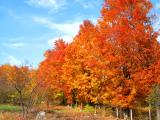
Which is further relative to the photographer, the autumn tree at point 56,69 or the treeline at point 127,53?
the autumn tree at point 56,69

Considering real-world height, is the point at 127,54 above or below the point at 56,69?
below

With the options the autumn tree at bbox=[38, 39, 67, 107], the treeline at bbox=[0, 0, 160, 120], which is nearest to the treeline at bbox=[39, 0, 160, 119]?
the treeline at bbox=[0, 0, 160, 120]

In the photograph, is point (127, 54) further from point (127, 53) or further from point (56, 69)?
point (56, 69)

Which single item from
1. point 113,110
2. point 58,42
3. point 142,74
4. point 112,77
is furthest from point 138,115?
point 58,42

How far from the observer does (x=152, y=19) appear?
30.8 m

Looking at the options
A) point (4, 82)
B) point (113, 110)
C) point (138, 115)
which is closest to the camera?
point (138, 115)

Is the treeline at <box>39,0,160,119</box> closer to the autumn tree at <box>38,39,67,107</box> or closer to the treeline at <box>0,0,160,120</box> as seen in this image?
the treeline at <box>0,0,160,120</box>

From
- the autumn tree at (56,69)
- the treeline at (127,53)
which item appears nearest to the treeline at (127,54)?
the treeline at (127,53)

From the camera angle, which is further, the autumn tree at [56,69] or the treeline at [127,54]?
the autumn tree at [56,69]

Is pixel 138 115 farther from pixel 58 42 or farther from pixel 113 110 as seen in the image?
pixel 58 42

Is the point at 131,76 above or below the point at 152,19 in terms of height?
below

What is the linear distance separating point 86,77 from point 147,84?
1297cm

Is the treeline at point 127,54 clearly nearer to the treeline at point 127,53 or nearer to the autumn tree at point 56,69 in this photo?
the treeline at point 127,53

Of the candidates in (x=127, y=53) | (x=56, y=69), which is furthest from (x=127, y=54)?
(x=56, y=69)
